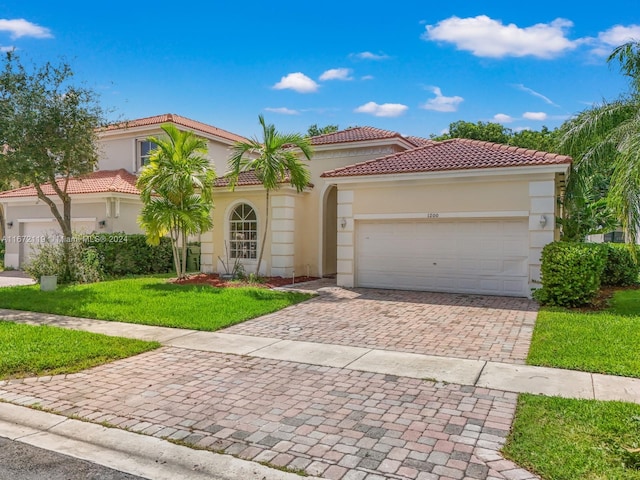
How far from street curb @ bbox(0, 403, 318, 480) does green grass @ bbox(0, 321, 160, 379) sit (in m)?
1.67

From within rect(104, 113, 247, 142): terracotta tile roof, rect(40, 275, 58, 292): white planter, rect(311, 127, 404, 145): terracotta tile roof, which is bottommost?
rect(40, 275, 58, 292): white planter

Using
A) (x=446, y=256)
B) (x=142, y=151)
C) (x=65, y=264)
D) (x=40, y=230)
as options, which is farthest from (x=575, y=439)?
(x=40, y=230)

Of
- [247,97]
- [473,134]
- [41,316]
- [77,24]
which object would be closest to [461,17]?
[247,97]

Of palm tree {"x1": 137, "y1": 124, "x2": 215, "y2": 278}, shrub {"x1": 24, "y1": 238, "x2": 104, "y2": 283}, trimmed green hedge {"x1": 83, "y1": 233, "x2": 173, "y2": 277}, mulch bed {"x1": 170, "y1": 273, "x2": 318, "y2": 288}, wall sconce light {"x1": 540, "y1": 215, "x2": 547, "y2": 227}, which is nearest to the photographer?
wall sconce light {"x1": 540, "y1": 215, "x2": 547, "y2": 227}

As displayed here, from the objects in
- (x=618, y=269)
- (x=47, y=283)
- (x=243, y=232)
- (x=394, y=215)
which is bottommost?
(x=47, y=283)

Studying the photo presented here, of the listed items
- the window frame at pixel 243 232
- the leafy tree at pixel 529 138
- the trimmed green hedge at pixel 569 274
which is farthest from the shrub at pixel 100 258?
the leafy tree at pixel 529 138

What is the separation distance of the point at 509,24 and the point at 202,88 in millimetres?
11453

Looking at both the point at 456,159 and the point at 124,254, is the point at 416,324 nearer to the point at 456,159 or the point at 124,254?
the point at 456,159

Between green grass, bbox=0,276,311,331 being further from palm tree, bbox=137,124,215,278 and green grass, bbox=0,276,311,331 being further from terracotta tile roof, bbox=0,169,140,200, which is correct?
terracotta tile roof, bbox=0,169,140,200

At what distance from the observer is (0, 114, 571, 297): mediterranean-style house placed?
1355 cm

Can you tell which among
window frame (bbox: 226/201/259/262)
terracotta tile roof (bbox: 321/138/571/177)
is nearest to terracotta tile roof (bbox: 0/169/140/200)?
window frame (bbox: 226/201/259/262)

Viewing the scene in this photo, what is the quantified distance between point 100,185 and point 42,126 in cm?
735

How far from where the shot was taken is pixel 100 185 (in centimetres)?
2170

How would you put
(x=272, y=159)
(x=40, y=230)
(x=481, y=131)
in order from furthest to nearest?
1. (x=481, y=131)
2. (x=40, y=230)
3. (x=272, y=159)
